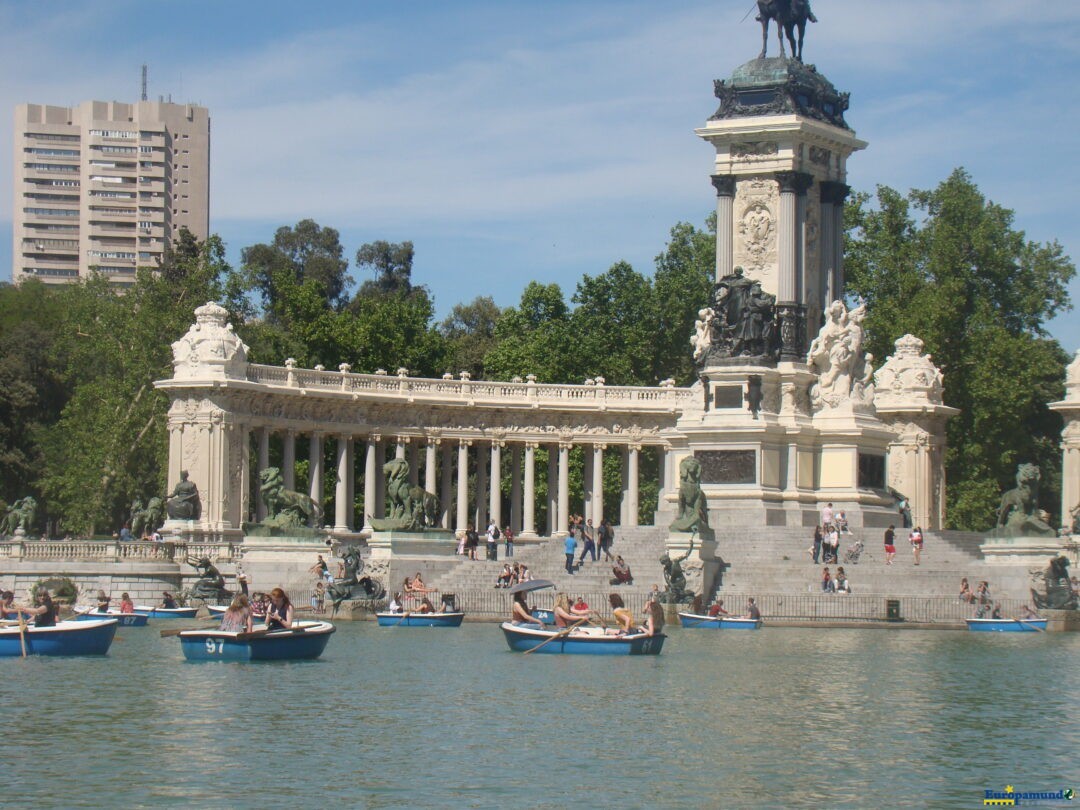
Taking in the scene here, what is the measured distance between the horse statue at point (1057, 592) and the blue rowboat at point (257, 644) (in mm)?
19801

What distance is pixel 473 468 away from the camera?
9831 cm

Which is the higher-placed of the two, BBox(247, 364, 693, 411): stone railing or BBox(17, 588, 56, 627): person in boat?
BBox(247, 364, 693, 411): stone railing

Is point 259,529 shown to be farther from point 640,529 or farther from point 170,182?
point 170,182

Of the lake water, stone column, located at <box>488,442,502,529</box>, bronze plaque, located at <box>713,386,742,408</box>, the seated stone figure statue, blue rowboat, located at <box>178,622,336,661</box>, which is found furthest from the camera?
stone column, located at <box>488,442,502,529</box>

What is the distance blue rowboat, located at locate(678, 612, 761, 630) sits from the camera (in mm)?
50625

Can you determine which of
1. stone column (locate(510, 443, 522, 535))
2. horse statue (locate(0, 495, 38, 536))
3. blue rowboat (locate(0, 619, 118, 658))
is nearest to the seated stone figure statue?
horse statue (locate(0, 495, 38, 536))

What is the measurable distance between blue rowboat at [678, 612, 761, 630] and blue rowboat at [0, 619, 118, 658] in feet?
48.4

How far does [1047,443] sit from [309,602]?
4279 cm

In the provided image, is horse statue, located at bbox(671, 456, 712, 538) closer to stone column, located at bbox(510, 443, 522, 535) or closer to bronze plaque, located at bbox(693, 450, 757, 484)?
bronze plaque, located at bbox(693, 450, 757, 484)

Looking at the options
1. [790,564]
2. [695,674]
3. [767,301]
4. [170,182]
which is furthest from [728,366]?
[170,182]

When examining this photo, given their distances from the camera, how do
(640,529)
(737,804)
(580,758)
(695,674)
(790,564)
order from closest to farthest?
(737,804)
(580,758)
(695,674)
(790,564)
(640,529)

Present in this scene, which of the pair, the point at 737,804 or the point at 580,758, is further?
the point at 580,758

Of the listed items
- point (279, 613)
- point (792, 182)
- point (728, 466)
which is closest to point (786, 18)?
point (792, 182)

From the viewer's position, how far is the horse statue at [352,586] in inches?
2205
